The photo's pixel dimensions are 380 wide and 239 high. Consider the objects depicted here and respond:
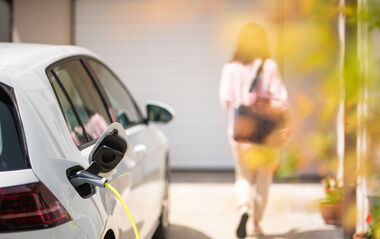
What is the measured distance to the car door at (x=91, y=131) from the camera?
2.86 metres

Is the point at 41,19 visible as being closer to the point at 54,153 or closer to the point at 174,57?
the point at 174,57

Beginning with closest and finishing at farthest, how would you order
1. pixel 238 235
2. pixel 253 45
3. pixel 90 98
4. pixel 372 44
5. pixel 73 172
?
pixel 372 44, pixel 253 45, pixel 73 172, pixel 90 98, pixel 238 235

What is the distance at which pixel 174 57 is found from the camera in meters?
10.8

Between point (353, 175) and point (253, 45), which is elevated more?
point (253, 45)

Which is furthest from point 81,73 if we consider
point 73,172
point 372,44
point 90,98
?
point 372,44

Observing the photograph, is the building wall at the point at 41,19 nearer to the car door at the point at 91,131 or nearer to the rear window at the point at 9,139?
the car door at the point at 91,131

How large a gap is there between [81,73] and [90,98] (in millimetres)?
152

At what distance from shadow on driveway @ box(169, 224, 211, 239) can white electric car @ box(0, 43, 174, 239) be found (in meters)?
2.41

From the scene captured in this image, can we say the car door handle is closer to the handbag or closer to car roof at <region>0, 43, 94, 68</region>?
car roof at <region>0, 43, 94, 68</region>

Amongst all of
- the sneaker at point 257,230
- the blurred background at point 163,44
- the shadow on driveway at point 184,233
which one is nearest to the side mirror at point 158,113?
the shadow on driveway at point 184,233

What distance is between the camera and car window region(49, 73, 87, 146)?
3020 mm

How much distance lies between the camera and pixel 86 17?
428 inches

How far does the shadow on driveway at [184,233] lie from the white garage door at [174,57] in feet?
13.0

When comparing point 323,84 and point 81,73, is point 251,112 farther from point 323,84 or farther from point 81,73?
point 323,84
